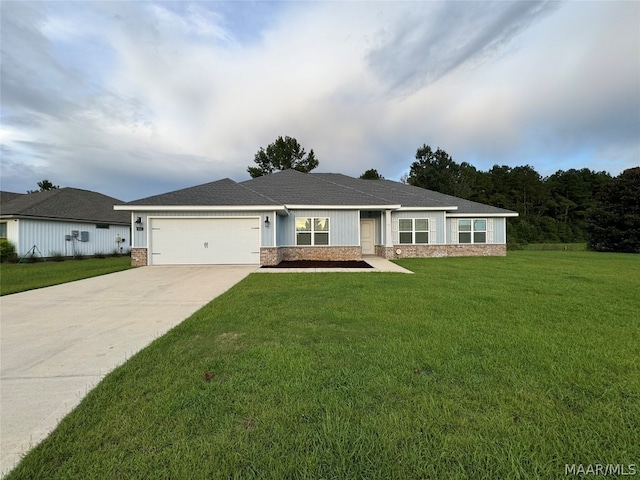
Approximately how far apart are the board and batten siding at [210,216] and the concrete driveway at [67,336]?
407 centimetres

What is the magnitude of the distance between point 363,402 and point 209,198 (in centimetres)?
1215

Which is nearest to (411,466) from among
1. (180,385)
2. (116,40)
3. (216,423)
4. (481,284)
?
(216,423)

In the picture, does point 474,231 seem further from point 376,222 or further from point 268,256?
point 268,256

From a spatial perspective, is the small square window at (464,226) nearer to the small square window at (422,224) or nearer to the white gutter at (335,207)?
the small square window at (422,224)

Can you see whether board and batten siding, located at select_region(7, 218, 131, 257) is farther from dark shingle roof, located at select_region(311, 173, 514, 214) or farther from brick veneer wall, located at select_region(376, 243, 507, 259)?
brick veneer wall, located at select_region(376, 243, 507, 259)

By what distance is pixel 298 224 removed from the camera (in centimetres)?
1448

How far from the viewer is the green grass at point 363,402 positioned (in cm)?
169

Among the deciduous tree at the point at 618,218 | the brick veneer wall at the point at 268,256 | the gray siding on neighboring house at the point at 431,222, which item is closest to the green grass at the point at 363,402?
the brick veneer wall at the point at 268,256

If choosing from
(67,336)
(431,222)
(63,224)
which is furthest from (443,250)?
(63,224)

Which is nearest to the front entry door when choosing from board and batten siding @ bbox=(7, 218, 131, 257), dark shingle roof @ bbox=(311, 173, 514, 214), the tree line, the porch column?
the porch column

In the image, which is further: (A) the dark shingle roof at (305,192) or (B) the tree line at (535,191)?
(B) the tree line at (535,191)

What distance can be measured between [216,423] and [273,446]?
1.68ft

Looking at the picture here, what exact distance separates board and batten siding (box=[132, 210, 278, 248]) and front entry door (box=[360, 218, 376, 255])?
6056mm

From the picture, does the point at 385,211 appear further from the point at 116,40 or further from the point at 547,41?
the point at 116,40
